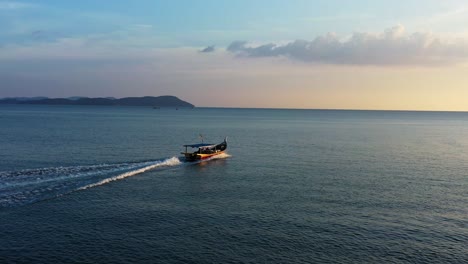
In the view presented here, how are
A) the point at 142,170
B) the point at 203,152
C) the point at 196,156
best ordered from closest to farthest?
the point at 142,170, the point at 196,156, the point at 203,152

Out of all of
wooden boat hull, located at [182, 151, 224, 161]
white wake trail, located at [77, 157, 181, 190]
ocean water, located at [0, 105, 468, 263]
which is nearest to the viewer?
ocean water, located at [0, 105, 468, 263]

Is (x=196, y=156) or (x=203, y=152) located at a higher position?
(x=203, y=152)

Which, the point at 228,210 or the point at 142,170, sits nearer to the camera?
the point at 228,210

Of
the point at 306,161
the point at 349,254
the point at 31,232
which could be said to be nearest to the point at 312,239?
the point at 349,254

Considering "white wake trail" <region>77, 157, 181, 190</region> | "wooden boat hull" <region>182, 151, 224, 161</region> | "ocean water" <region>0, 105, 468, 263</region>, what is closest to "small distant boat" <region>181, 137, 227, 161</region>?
"wooden boat hull" <region>182, 151, 224, 161</region>

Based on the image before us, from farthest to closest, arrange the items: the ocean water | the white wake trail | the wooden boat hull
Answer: the wooden boat hull
the white wake trail
the ocean water

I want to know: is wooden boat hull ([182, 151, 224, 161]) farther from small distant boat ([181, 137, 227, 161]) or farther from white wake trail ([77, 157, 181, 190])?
white wake trail ([77, 157, 181, 190])

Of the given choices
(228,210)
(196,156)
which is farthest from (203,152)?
(228,210)

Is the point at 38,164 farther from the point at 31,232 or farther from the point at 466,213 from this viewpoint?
the point at 466,213

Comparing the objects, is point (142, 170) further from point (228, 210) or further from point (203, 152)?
point (228, 210)

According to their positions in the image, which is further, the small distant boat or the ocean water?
the small distant boat

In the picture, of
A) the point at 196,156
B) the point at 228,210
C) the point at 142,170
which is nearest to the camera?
the point at 228,210
